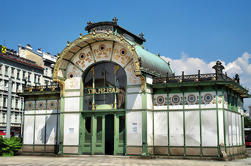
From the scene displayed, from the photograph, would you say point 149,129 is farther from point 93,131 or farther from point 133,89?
point 93,131

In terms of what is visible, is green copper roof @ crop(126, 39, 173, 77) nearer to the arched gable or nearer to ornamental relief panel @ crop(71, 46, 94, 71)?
the arched gable

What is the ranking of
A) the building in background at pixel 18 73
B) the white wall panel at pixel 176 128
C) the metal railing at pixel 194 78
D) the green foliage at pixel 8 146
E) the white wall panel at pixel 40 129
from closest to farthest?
the metal railing at pixel 194 78
the white wall panel at pixel 176 128
the green foliage at pixel 8 146
the white wall panel at pixel 40 129
the building in background at pixel 18 73

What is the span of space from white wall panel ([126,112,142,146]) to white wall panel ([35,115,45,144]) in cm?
919

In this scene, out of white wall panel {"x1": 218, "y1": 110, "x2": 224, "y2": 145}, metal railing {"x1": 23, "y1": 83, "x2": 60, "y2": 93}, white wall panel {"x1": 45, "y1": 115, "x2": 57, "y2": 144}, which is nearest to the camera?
white wall panel {"x1": 218, "y1": 110, "x2": 224, "y2": 145}

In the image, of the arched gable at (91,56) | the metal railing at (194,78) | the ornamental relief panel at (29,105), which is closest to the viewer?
the metal railing at (194,78)

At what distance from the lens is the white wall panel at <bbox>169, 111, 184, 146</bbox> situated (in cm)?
2794

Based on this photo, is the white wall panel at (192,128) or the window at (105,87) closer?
the white wall panel at (192,128)

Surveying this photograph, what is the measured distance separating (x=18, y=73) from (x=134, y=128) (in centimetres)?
4020

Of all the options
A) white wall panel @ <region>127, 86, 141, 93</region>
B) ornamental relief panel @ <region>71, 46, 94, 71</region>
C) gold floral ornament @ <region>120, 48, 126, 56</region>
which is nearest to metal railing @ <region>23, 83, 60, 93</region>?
ornamental relief panel @ <region>71, 46, 94, 71</region>

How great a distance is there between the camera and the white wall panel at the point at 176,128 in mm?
27938

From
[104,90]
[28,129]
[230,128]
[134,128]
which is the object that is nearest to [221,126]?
[230,128]

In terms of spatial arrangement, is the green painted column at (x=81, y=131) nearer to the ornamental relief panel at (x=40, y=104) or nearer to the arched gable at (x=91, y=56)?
the arched gable at (x=91, y=56)

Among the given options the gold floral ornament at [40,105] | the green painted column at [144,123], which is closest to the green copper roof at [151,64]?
the green painted column at [144,123]

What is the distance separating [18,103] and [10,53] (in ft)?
30.3
